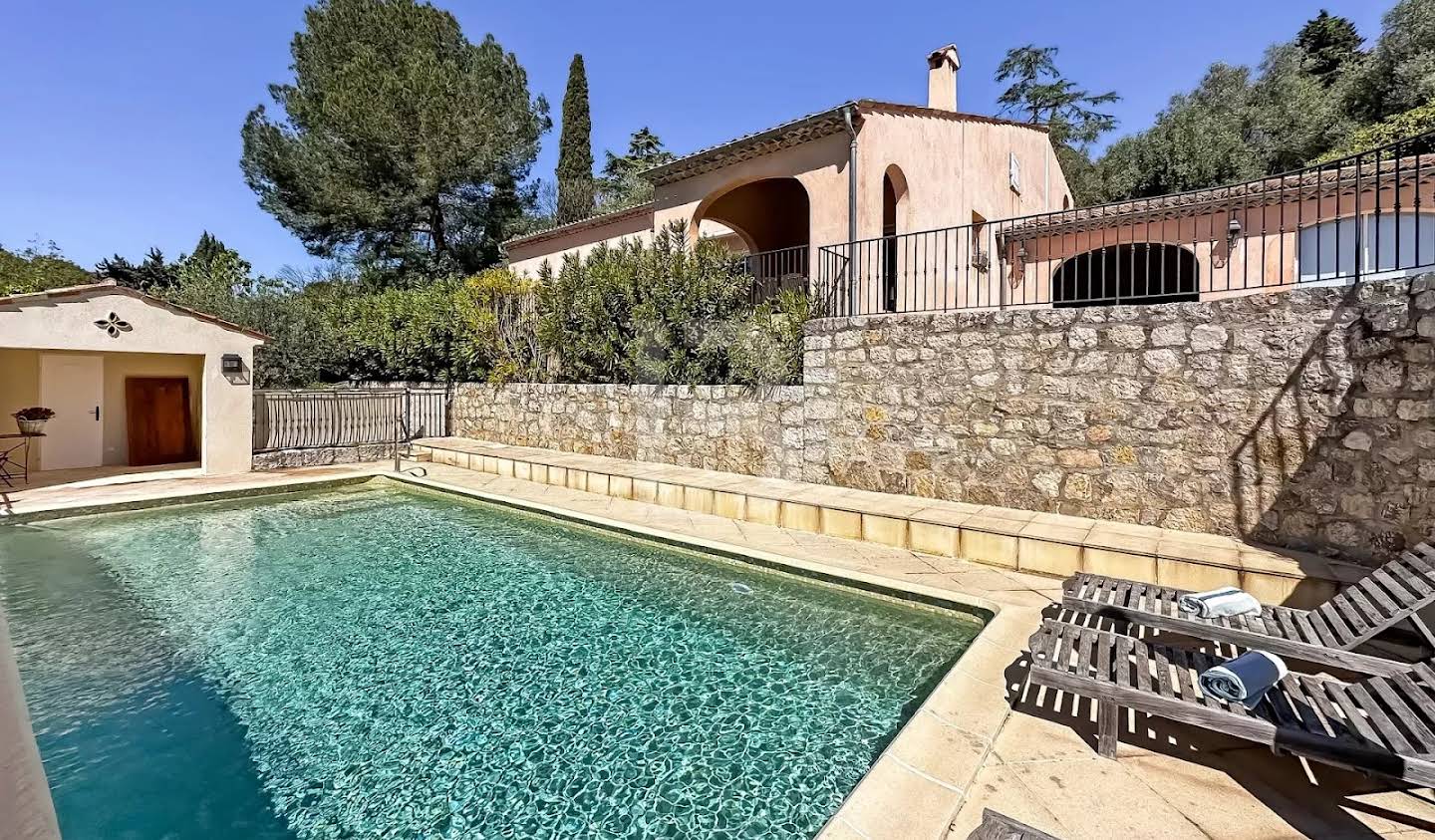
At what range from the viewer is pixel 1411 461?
17.4 ft

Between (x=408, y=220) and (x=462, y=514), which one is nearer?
(x=462, y=514)

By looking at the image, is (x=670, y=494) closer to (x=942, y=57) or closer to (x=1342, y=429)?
(x=1342, y=429)

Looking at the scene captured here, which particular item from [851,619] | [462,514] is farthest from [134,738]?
[462,514]

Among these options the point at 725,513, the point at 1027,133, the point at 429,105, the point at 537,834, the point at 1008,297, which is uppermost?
the point at 429,105

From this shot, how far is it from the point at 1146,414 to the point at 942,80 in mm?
11187

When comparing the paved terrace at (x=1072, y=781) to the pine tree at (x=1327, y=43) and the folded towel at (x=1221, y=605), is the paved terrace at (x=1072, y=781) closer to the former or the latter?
the folded towel at (x=1221, y=605)

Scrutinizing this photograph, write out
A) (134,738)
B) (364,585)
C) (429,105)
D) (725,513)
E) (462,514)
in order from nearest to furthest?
(134,738) < (364,585) < (725,513) < (462,514) < (429,105)

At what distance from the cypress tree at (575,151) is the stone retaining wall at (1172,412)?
25.0 meters

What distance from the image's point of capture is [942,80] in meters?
14.4

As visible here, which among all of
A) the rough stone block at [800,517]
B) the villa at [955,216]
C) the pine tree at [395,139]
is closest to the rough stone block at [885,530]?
the rough stone block at [800,517]

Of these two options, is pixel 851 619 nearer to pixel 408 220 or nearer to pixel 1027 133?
pixel 1027 133

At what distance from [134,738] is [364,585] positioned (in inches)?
113

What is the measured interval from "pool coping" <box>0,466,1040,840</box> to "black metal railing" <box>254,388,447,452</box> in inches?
465

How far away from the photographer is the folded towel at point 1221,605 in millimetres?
4074
